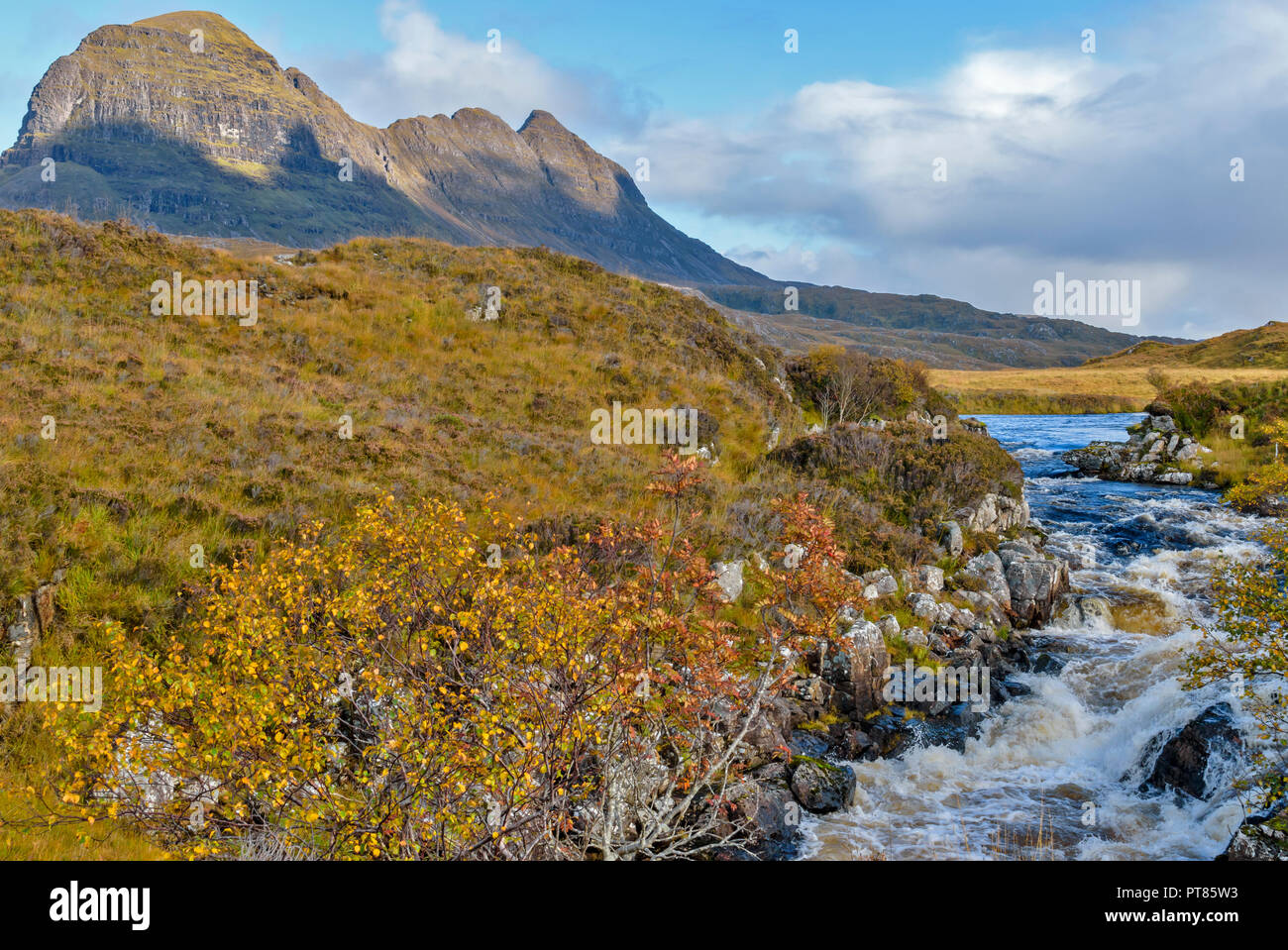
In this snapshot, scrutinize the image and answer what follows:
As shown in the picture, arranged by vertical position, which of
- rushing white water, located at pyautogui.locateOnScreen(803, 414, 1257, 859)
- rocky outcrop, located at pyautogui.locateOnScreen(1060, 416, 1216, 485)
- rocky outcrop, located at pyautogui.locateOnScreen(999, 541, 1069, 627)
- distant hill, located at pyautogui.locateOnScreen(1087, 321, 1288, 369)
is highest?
distant hill, located at pyautogui.locateOnScreen(1087, 321, 1288, 369)

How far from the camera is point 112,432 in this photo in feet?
45.9

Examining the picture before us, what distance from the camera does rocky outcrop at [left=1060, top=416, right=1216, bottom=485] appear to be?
3064 centimetres

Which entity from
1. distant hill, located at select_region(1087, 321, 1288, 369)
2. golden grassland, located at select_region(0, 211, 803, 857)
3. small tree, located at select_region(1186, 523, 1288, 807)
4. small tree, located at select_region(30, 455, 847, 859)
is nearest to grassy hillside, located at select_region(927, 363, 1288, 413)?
distant hill, located at select_region(1087, 321, 1288, 369)

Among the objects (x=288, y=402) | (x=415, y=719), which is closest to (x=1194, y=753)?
(x=415, y=719)

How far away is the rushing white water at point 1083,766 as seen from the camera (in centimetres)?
1026

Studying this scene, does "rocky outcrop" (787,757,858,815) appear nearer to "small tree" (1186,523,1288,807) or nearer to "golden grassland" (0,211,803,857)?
"small tree" (1186,523,1288,807)

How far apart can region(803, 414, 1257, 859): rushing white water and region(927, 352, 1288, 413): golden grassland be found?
183 ft

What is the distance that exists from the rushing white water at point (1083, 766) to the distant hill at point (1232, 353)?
298 feet

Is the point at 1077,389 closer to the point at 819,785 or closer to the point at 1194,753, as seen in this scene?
the point at 1194,753

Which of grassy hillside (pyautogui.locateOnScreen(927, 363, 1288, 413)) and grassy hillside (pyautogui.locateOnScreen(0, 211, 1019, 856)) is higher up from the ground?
grassy hillside (pyautogui.locateOnScreen(927, 363, 1288, 413))

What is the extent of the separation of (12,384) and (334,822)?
1545 cm

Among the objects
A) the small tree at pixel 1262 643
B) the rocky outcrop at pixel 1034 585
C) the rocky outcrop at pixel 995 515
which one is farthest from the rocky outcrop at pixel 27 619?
the rocky outcrop at pixel 995 515
